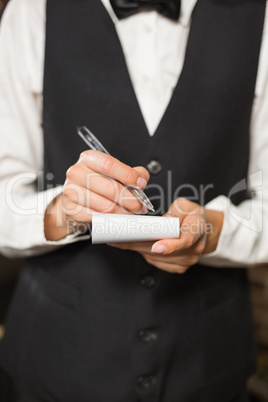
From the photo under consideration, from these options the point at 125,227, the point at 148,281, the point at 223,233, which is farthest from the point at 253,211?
the point at 125,227

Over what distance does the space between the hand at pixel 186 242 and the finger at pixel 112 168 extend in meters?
0.06

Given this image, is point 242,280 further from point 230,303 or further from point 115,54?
point 115,54

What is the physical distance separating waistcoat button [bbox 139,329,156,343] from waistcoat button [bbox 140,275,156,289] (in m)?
0.07

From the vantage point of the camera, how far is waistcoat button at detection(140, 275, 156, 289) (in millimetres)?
578

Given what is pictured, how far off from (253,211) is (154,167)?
0.17 m

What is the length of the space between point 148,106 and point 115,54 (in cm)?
9

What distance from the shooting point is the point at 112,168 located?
1.29 feet

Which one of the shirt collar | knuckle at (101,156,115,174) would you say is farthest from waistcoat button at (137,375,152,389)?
the shirt collar

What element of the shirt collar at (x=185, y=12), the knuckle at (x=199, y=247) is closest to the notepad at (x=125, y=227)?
the knuckle at (x=199, y=247)

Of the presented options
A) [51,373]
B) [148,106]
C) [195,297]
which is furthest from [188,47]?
[51,373]

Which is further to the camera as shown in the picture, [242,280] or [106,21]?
[242,280]

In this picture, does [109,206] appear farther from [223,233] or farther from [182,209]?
[223,233]

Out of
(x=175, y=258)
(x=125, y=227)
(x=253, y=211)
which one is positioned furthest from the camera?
(x=253, y=211)

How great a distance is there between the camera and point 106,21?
1.82ft
